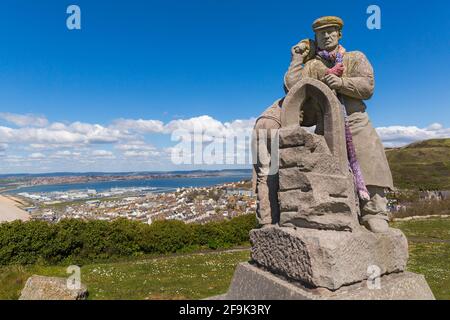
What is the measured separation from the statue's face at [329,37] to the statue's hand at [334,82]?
19.0 inches

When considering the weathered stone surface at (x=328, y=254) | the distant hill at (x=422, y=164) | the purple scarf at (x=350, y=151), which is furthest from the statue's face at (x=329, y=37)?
the distant hill at (x=422, y=164)

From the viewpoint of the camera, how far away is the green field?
8039 mm

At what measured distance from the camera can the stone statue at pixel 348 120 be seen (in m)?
4.27

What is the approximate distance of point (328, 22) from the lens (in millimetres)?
4383

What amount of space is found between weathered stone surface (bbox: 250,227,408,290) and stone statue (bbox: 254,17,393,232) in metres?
0.31

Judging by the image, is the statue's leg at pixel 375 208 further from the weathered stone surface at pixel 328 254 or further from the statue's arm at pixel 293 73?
the statue's arm at pixel 293 73

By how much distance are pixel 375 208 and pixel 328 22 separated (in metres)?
2.39

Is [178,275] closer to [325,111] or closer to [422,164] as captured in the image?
[325,111]

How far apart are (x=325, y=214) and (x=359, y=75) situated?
181 centimetres

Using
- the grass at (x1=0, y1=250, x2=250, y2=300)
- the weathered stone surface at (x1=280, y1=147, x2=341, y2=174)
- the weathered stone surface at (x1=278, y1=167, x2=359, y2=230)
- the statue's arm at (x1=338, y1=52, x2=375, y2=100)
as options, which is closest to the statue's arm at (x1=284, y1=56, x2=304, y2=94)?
the statue's arm at (x1=338, y1=52, x2=375, y2=100)

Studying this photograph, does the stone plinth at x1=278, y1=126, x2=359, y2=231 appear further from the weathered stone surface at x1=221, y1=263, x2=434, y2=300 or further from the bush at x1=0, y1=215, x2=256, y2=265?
the bush at x1=0, y1=215, x2=256, y2=265

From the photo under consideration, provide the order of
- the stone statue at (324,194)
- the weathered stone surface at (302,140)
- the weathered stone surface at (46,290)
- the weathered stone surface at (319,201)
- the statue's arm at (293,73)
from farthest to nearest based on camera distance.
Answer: the weathered stone surface at (46,290)
the statue's arm at (293,73)
the weathered stone surface at (302,140)
the weathered stone surface at (319,201)
the stone statue at (324,194)
